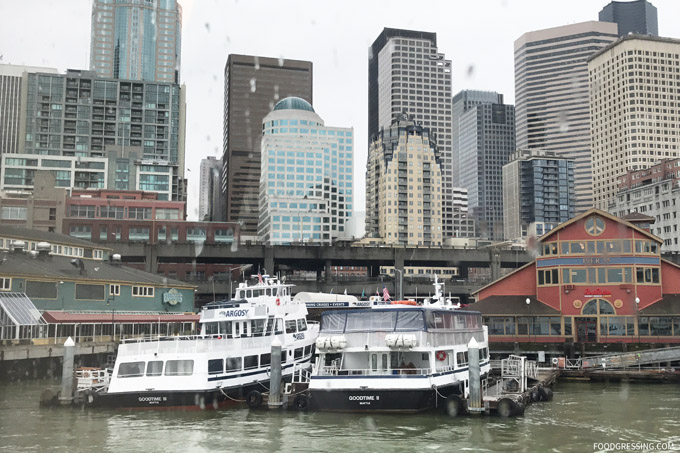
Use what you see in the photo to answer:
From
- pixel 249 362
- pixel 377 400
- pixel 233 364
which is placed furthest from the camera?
pixel 249 362

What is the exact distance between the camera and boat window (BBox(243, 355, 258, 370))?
40969mm

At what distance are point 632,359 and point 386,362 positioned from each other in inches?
1015

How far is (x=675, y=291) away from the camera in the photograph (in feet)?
200

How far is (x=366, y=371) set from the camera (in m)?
35.7

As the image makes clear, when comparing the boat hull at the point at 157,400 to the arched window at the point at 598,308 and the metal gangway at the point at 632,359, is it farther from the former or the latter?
the arched window at the point at 598,308

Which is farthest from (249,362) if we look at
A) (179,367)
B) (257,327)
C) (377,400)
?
(377,400)

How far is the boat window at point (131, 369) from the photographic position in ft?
123

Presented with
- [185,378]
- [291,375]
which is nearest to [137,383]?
[185,378]

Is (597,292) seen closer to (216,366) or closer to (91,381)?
(216,366)

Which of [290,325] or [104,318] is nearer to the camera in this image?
[290,325]

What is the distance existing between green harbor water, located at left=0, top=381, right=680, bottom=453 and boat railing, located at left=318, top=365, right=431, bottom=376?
1.98m

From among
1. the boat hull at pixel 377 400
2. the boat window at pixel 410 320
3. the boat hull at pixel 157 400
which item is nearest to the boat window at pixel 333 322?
the boat window at pixel 410 320

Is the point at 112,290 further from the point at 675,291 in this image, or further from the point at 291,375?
the point at 675,291

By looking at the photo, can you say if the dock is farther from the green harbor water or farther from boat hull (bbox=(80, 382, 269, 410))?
boat hull (bbox=(80, 382, 269, 410))
